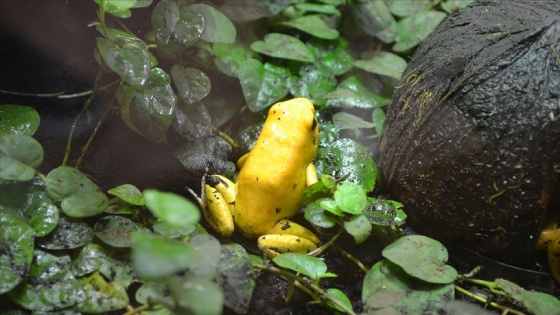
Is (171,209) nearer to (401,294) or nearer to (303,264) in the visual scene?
(303,264)

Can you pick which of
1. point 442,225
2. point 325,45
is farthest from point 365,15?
point 442,225

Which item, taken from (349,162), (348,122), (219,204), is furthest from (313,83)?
(219,204)

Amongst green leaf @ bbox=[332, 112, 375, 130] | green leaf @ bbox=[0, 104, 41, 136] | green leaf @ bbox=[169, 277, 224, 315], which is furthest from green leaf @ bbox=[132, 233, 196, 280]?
green leaf @ bbox=[332, 112, 375, 130]

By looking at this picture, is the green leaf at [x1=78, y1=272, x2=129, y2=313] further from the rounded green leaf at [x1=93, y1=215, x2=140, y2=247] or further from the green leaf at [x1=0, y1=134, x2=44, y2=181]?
the green leaf at [x1=0, y1=134, x2=44, y2=181]

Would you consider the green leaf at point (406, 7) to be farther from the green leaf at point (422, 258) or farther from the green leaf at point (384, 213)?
the green leaf at point (422, 258)

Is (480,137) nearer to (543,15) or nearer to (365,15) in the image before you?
(543,15)
